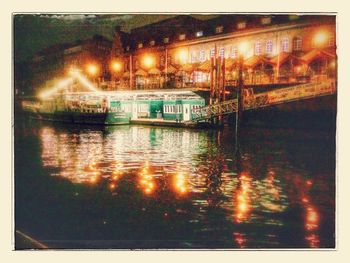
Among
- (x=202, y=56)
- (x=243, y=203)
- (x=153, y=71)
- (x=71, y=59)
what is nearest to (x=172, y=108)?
(x=153, y=71)

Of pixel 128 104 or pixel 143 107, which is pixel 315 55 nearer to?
pixel 143 107

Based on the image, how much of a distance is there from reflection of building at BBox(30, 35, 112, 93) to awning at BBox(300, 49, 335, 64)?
3821mm

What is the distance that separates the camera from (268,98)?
313 inches

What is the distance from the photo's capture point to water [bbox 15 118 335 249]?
21.5 feet

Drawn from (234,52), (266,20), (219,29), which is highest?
(266,20)

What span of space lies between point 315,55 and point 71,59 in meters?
4.72

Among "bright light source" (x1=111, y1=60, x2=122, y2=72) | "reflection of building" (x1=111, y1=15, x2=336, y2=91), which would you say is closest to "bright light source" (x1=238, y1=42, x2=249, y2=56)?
"reflection of building" (x1=111, y1=15, x2=336, y2=91)

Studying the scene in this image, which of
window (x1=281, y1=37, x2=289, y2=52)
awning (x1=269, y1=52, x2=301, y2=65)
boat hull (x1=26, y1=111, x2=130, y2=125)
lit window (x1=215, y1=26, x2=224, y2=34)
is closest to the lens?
lit window (x1=215, y1=26, x2=224, y2=34)

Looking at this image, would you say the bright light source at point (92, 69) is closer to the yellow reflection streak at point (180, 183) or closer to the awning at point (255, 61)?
the yellow reflection streak at point (180, 183)

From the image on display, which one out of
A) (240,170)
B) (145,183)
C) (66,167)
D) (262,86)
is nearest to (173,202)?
(145,183)

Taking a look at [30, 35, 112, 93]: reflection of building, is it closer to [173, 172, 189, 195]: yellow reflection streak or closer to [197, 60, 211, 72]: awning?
[197, 60, 211, 72]: awning

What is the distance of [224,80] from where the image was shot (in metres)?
8.01
